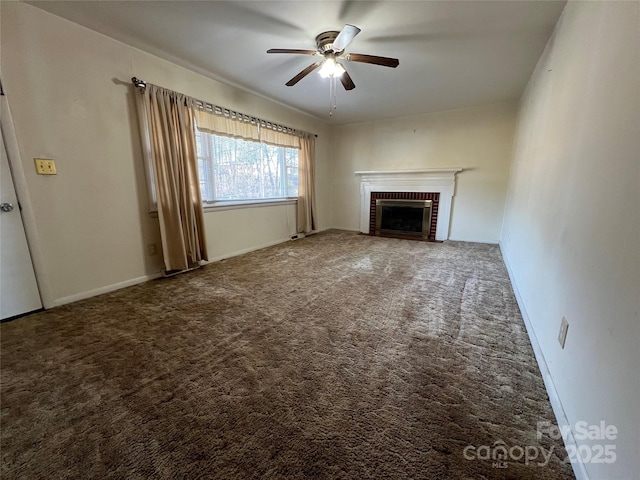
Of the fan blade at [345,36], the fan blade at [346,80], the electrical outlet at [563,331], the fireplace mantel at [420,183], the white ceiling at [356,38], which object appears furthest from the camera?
the fireplace mantel at [420,183]

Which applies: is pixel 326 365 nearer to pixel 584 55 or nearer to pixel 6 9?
pixel 584 55

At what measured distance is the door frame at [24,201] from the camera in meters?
1.96

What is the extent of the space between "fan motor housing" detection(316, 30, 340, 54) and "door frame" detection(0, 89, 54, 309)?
2510 millimetres

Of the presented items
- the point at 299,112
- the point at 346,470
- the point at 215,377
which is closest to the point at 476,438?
the point at 346,470

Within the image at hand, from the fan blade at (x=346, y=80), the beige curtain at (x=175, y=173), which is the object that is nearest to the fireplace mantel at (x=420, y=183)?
the fan blade at (x=346, y=80)

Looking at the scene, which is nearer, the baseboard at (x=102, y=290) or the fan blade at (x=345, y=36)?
the fan blade at (x=345, y=36)

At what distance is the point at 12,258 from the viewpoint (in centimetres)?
206

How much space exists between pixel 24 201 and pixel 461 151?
5698mm

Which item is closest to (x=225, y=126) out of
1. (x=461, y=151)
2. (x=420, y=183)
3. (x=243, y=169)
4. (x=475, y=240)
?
(x=243, y=169)

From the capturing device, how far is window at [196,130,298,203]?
133 inches

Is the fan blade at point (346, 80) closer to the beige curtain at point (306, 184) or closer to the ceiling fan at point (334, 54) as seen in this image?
the ceiling fan at point (334, 54)

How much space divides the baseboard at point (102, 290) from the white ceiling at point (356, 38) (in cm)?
236

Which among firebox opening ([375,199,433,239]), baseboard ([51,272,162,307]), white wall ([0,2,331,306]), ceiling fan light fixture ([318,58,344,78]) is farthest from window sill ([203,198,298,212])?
ceiling fan light fixture ([318,58,344,78])

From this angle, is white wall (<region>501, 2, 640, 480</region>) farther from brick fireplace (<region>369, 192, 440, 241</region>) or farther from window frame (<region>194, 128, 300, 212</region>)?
window frame (<region>194, 128, 300, 212</region>)
